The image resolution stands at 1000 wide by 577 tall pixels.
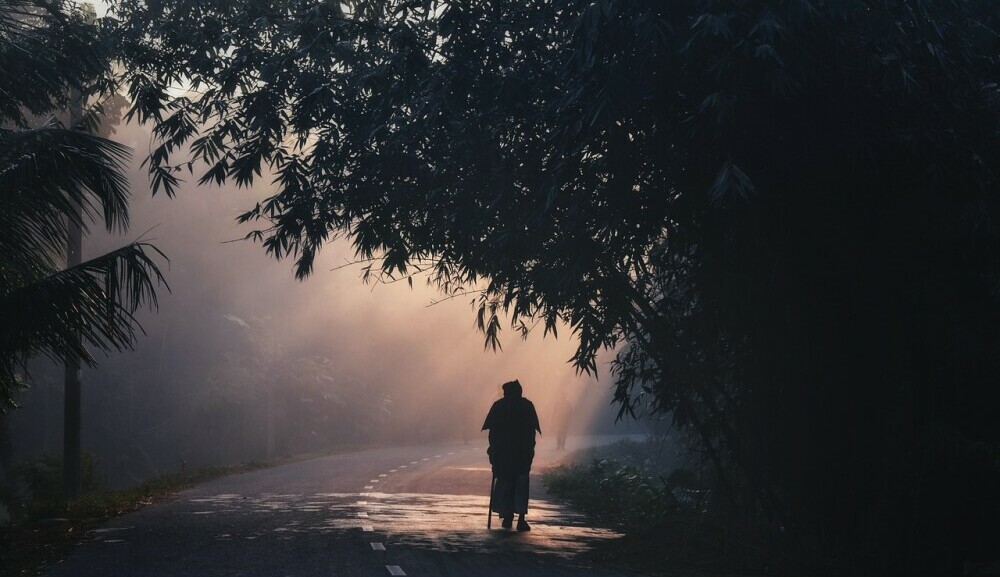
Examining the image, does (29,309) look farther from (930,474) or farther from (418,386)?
(418,386)

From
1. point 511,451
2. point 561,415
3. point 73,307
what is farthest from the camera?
point 561,415

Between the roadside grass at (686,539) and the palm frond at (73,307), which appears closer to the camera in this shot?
the palm frond at (73,307)

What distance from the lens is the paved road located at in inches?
432

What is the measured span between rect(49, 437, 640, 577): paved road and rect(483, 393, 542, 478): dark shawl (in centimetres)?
90

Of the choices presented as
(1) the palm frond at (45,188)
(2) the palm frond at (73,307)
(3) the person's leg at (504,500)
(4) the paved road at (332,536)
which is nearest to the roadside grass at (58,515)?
(4) the paved road at (332,536)

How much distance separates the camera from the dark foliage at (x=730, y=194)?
979cm

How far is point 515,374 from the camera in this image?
80.7 m

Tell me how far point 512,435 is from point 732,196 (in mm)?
7676

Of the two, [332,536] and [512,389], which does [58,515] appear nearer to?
[332,536]

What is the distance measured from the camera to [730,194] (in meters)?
9.39

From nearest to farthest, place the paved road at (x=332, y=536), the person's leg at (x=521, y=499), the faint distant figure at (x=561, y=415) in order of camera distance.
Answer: the paved road at (x=332, y=536)
the person's leg at (x=521, y=499)
the faint distant figure at (x=561, y=415)

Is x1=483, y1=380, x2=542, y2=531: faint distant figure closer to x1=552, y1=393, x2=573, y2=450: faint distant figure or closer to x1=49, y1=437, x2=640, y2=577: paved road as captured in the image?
x1=49, y1=437, x2=640, y2=577: paved road

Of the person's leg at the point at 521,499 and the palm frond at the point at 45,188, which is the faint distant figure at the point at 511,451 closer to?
the person's leg at the point at 521,499

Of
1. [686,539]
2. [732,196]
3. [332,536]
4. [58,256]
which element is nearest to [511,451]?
[332,536]
